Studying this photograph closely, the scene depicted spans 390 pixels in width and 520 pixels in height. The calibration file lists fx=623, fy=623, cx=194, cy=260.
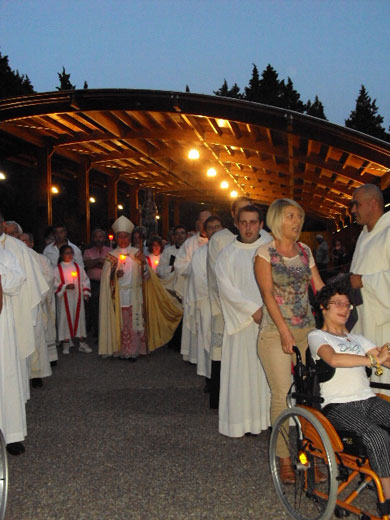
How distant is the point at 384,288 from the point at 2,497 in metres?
3.02

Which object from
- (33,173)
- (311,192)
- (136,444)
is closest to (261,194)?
(311,192)

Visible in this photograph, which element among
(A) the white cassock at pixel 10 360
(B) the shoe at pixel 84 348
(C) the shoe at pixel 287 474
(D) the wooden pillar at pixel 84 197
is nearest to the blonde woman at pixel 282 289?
(C) the shoe at pixel 287 474

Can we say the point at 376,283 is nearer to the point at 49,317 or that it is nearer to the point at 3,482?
the point at 3,482

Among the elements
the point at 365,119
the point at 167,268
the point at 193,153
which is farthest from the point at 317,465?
the point at 365,119

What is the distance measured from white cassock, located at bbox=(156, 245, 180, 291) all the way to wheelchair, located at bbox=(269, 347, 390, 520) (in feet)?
23.8

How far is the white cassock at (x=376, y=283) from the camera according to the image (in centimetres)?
474

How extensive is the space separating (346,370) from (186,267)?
593 cm

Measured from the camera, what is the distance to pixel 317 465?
370cm

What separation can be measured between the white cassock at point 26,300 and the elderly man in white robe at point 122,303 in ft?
12.7

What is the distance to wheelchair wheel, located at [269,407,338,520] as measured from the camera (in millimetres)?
3120

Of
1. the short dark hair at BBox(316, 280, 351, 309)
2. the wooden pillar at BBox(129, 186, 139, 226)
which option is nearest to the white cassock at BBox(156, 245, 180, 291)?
the short dark hair at BBox(316, 280, 351, 309)

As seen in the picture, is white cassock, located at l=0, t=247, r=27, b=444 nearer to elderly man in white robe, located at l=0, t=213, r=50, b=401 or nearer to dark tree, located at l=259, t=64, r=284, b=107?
elderly man in white robe, located at l=0, t=213, r=50, b=401

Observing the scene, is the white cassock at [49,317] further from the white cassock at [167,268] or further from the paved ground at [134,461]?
the white cassock at [167,268]

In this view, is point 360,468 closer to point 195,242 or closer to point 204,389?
point 204,389
